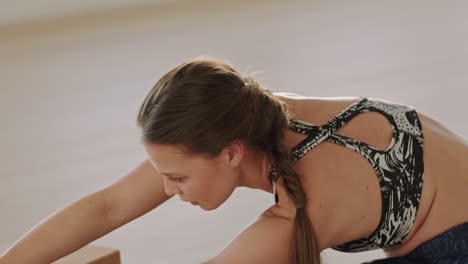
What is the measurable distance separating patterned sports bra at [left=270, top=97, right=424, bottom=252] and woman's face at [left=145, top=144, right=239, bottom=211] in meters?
0.11

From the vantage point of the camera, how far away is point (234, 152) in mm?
1717

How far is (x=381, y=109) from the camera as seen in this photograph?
190 centimetres

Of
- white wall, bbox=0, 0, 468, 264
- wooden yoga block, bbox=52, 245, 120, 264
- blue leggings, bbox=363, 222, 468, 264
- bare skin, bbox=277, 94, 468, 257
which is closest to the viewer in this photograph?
bare skin, bbox=277, 94, 468, 257

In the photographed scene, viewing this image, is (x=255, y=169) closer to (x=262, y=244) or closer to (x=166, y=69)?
(x=262, y=244)

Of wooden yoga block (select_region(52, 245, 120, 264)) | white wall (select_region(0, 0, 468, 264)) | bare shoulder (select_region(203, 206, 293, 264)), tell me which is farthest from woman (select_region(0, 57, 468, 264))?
white wall (select_region(0, 0, 468, 264))

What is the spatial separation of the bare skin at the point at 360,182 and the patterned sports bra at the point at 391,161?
0.01m

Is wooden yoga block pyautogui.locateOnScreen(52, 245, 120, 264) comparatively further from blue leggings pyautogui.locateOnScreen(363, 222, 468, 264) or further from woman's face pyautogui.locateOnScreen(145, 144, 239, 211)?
blue leggings pyautogui.locateOnScreen(363, 222, 468, 264)

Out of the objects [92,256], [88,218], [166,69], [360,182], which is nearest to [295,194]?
[360,182]

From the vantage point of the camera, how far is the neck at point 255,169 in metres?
1.78

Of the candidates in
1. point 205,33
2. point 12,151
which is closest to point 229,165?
Answer: point 12,151

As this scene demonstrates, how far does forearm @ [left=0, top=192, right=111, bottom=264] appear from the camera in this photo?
6.19 ft

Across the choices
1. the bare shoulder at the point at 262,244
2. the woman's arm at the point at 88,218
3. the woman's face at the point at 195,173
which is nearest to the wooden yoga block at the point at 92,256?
the woman's arm at the point at 88,218

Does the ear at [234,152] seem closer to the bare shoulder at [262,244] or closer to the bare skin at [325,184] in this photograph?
the bare skin at [325,184]

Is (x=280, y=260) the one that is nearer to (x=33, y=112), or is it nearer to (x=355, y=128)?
(x=355, y=128)
